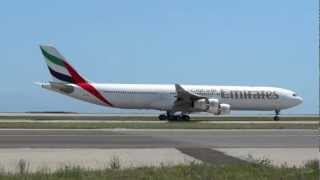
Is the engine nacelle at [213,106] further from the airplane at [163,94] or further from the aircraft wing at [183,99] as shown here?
the aircraft wing at [183,99]

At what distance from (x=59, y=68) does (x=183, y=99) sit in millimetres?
10814

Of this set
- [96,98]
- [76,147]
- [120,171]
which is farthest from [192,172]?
[96,98]

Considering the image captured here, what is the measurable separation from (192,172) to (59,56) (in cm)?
4208

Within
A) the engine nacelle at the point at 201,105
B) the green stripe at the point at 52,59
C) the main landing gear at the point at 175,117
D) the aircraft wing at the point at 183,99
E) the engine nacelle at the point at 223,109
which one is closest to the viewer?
the engine nacelle at the point at 223,109

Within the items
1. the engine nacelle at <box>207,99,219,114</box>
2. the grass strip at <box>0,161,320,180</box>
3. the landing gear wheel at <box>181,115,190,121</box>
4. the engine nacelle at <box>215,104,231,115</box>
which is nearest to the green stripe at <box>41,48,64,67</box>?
the landing gear wheel at <box>181,115,190,121</box>

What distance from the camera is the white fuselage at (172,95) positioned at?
166ft

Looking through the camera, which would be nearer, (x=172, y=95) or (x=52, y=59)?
(x=172, y=95)

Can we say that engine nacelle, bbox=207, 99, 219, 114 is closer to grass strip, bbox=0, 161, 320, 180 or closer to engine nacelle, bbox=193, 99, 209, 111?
engine nacelle, bbox=193, 99, 209, 111

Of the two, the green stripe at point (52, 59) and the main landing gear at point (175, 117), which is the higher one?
the green stripe at point (52, 59)

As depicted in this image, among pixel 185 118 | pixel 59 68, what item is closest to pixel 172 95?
pixel 185 118

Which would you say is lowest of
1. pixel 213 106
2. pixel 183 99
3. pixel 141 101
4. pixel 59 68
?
pixel 213 106

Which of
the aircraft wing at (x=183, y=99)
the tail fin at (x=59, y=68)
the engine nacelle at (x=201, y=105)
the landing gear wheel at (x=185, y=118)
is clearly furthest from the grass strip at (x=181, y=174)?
the tail fin at (x=59, y=68)

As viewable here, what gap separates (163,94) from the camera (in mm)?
51438

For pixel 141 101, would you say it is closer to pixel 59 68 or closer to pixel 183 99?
pixel 183 99
